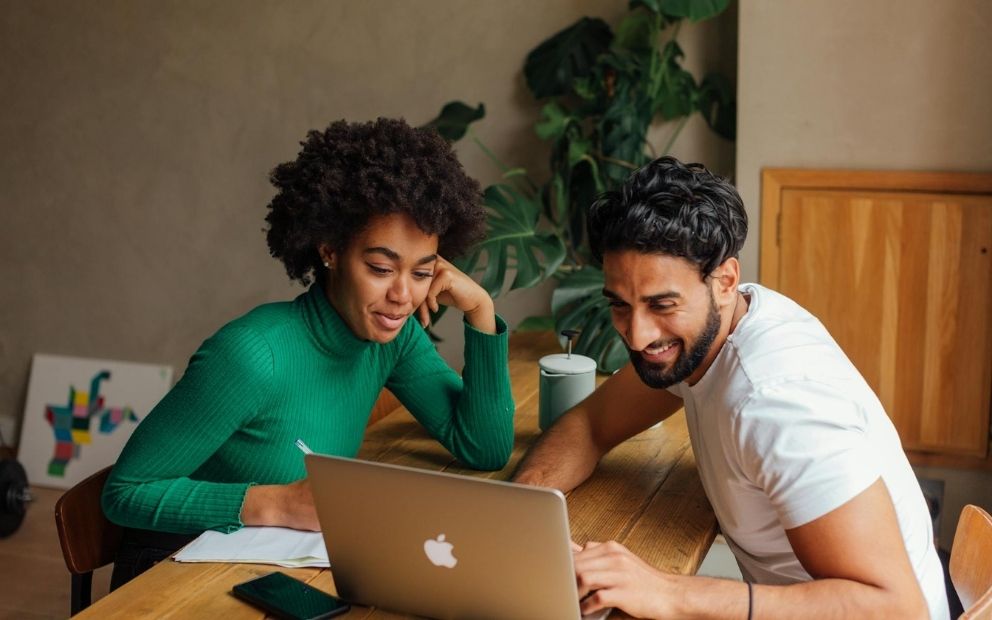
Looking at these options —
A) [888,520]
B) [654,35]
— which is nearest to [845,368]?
[888,520]

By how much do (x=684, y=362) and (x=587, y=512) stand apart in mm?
301

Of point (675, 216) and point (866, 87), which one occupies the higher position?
point (866, 87)

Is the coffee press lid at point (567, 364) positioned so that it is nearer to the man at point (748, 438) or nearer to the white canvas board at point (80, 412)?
the man at point (748, 438)

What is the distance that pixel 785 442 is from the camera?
1521 millimetres

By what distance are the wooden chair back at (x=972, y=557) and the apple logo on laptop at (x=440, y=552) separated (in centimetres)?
76

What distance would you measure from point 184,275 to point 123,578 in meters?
2.37

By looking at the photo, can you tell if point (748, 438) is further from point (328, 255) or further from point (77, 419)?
point (77, 419)

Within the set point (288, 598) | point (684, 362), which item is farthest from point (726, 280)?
point (288, 598)

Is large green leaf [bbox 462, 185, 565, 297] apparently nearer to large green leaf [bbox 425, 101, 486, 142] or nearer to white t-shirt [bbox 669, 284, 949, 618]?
large green leaf [bbox 425, 101, 486, 142]

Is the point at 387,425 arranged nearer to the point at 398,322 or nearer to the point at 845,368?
the point at 398,322

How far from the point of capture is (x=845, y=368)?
1.65 m

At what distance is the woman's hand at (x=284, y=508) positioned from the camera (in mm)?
1712

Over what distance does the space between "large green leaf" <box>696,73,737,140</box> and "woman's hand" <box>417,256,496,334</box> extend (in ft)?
4.77

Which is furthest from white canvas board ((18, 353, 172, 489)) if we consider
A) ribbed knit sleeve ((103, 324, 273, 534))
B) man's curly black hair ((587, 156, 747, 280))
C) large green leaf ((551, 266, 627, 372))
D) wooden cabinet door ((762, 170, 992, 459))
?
man's curly black hair ((587, 156, 747, 280))
